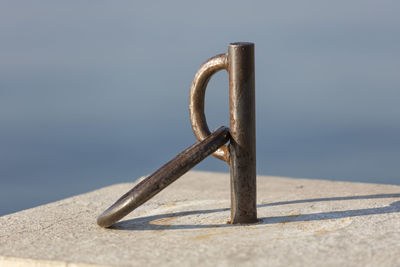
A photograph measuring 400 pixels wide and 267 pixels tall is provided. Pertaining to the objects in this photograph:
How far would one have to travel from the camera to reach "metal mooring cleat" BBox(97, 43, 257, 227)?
3.40 meters

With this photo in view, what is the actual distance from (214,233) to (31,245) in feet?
2.97

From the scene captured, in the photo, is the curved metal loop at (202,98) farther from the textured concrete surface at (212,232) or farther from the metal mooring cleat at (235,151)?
the textured concrete surface at (212,232)

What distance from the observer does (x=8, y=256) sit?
10.3 feet

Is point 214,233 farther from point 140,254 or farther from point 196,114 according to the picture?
point 196,114

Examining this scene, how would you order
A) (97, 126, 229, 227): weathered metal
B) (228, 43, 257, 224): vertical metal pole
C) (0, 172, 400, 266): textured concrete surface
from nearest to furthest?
(0, 172, 400, 266): textured concrete surface < (97, 126, 229, 227): weathered metal < (228, 43, 257, 224): vertical metal pole

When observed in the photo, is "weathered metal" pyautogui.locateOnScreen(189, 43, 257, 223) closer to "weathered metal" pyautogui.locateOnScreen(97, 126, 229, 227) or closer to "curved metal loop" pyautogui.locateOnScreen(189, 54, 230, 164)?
"curved metal loop" pyautogui.locateOnScreen(189, 54, 230, 164)

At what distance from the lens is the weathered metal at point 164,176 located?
338 centimetres

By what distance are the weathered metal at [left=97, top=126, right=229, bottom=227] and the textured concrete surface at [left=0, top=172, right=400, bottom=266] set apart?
13 cm

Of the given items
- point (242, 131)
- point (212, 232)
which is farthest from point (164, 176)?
point (242, 131)

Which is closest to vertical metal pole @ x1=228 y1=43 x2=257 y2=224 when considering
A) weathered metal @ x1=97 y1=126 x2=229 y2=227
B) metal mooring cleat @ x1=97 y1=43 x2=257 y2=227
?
metal mooring cleat @ x1=97 y1=43 x2=257 y2=227

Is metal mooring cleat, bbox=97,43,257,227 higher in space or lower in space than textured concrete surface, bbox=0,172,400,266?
higher


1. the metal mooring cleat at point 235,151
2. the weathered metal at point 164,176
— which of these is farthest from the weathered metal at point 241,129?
the weathered metal at point 164,176

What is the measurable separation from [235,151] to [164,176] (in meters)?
0.41

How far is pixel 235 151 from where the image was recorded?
353 cm
